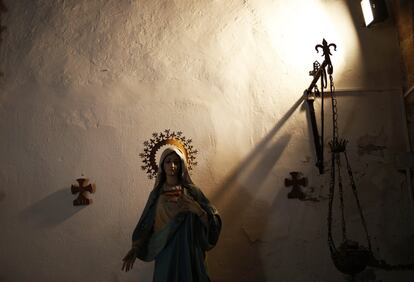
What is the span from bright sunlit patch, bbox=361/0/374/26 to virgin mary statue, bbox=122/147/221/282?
2.18m

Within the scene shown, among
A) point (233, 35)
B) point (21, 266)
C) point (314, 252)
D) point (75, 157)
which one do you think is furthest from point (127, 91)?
point (314, 252)

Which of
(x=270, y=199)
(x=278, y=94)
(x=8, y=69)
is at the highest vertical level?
(x=8, y=69)

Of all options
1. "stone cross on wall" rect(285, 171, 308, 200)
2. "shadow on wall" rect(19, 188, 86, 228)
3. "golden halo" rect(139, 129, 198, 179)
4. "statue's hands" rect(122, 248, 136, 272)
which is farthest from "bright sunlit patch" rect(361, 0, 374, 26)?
"shadow on wall" rect(19, 188, 86, 228)

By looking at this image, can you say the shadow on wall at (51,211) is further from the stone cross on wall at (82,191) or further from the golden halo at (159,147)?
the golden halo at (159,147)

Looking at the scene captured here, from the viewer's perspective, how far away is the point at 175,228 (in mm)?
2854

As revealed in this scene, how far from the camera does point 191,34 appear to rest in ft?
12.8

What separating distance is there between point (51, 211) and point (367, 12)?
3.35 metres

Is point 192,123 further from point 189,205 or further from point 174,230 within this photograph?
point 174,230

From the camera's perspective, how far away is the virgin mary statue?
2.80 meters

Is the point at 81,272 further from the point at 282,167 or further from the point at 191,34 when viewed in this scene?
the point at 191,34

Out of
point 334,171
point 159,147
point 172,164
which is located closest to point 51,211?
point 159,147

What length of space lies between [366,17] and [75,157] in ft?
9.68

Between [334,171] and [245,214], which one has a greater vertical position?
[334,171]

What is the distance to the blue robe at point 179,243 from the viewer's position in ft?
9.17
